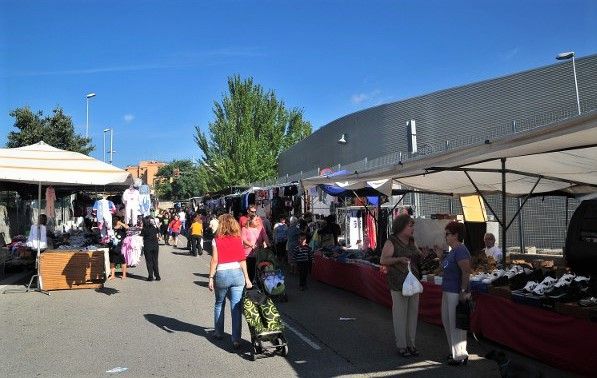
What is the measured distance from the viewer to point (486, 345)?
6914 millimetres

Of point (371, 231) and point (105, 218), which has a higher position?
point (105, 218)

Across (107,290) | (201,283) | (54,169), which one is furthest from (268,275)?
(54,169)

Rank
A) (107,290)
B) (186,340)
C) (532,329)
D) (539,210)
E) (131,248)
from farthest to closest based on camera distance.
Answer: (539,210)
(131,248)
(107,290)
(186,340)
(532,329)

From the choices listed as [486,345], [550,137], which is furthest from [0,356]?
[550,137]

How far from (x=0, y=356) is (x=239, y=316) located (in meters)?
3.07

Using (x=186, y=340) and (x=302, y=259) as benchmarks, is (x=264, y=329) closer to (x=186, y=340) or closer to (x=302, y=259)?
Result: (x=186, y=340)

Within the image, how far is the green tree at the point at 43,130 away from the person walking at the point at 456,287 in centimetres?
2431

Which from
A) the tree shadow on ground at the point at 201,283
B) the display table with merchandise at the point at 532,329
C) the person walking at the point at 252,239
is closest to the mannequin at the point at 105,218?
the tree shadow on ground at the point at 201,283

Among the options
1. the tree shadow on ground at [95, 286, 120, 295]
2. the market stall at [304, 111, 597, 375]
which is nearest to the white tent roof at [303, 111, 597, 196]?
the market stall at [304, 111, 597, 375]

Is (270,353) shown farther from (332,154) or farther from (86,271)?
(332,154)

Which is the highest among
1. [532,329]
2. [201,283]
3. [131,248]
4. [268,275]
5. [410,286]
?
[131,248]

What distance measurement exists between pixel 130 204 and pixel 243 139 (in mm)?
31694

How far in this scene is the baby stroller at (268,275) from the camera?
916 centimetres

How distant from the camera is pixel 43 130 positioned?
26266 mm
